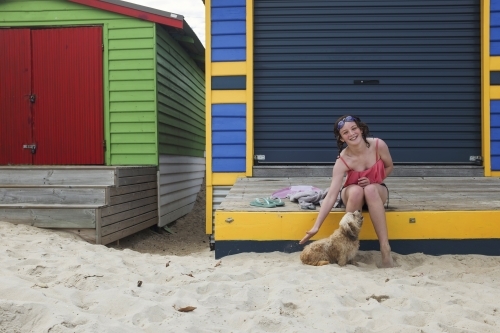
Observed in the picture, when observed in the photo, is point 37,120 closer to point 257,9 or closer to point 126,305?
point 257,9

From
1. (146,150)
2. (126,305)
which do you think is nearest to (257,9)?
(146,150)

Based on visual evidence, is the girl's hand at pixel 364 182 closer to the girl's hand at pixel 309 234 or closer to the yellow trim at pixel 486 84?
the girl's hand at pixel 309 234

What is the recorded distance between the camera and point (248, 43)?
6.94m

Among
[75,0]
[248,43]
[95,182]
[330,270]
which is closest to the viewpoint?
[330,270]

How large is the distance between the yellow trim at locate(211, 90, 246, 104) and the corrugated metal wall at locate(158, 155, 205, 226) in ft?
5.98

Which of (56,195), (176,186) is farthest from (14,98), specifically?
(176,186)

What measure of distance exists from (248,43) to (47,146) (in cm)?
385

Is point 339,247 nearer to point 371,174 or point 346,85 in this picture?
point 371,174

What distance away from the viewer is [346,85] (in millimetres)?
7023

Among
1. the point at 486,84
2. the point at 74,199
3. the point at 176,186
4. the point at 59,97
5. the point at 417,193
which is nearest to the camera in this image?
the point at 417,193

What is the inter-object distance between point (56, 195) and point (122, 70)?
8.54 ft

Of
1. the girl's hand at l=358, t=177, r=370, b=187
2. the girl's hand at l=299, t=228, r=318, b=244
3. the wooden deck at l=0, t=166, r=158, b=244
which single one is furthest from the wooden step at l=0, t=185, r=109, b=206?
the girl's hand at l=358, t=177, r=370, b=187

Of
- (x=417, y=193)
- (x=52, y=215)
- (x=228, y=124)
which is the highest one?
(x=228, y=124)

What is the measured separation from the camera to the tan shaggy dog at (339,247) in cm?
376
